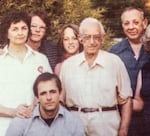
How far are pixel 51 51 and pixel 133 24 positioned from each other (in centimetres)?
27

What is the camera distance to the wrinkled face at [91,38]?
1.50 m

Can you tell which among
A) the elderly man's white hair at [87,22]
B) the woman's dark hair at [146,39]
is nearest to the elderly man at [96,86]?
the elderly man's white hair at [87,22]

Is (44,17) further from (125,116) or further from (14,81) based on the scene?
(125,116)

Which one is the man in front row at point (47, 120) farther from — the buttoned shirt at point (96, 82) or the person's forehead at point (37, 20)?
the person's forehead at point (37, 20)

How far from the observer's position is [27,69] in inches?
59.6

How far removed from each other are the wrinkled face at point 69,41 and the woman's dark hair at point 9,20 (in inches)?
4.8

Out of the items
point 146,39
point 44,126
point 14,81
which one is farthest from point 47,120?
point 146,39

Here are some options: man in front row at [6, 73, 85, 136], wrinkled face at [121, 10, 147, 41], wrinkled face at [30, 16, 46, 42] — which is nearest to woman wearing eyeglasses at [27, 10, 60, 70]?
wrinkled face at [30, 16, 46, 42]

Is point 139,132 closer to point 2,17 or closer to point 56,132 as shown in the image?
point 56,132

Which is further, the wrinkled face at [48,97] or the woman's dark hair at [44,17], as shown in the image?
the woman's dark hair at [44,17]

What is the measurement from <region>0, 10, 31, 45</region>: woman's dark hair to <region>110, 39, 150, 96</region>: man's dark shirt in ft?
0.92

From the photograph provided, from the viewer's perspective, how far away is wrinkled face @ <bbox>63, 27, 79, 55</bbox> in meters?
1.57

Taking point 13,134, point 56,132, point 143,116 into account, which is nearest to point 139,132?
point 143,116

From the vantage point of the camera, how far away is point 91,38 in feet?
4.91
